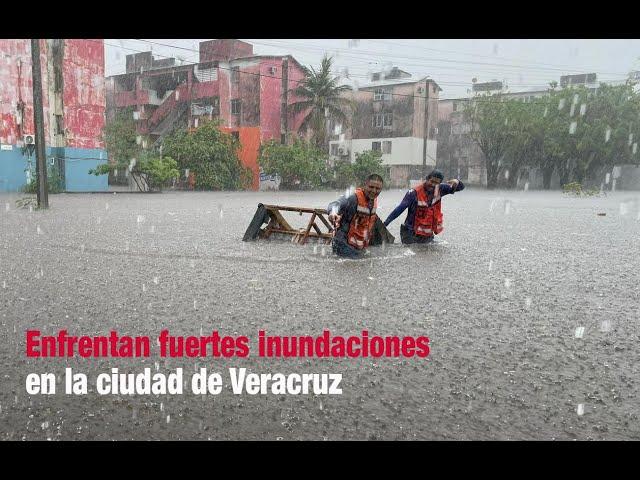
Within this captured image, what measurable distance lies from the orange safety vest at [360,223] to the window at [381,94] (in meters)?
41.8

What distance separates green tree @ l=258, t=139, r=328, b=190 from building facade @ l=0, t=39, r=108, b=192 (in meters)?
9.42

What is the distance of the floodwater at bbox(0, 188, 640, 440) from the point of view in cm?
274

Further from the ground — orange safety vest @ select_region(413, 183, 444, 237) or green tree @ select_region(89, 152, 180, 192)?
green tree @ select_region(89, 152, 180, 192)

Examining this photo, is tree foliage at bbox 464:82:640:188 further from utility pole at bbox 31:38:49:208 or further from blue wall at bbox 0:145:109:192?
utility pole at bbox 31:38:49:208

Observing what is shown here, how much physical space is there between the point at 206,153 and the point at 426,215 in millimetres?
24417

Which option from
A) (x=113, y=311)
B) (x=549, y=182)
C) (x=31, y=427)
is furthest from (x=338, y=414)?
(x=549, y=182)

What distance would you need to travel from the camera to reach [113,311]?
4734 millimetres

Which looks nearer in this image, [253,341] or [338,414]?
[338,414]

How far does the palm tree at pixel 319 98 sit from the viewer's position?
38562 millimetres

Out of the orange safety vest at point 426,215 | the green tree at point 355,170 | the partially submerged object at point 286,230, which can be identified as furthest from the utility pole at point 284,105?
the orange safety vest at point 426,215

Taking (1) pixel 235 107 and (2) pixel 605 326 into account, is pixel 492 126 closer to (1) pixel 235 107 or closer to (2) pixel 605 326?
(1) pixel 235 107

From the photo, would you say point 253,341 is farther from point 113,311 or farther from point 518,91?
point 518,91

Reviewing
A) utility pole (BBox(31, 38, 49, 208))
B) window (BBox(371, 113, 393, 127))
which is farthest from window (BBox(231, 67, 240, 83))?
utility pole (BBox(31, 38, 49, 208))

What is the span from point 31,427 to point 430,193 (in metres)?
6.93
